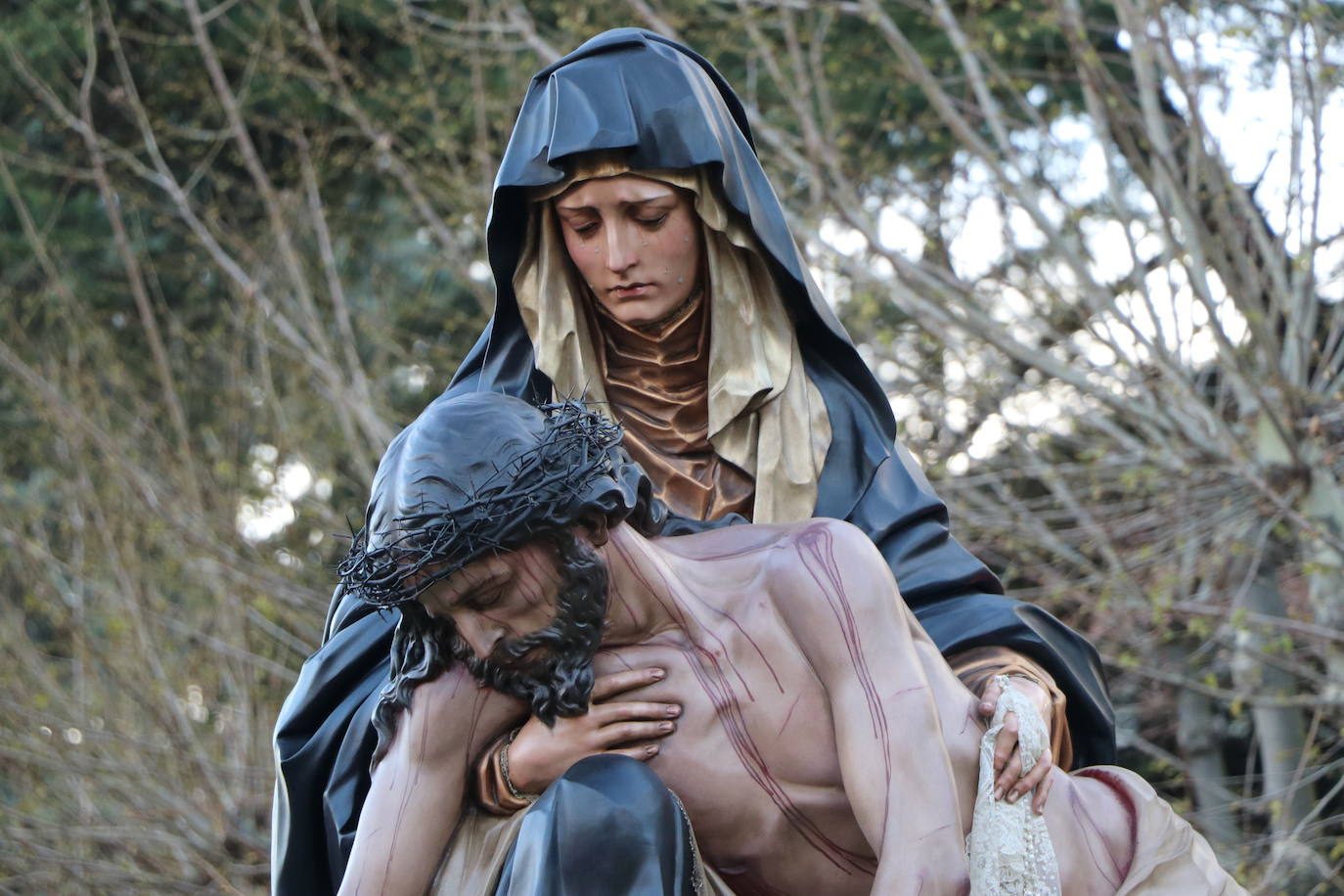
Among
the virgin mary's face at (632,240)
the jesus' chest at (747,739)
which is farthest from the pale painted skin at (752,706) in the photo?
the virgin mary's face at (632,240)

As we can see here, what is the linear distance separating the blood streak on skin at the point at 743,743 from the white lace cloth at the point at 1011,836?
19 cm

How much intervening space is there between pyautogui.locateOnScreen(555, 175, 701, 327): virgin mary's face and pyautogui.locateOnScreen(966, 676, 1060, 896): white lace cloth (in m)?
1.10

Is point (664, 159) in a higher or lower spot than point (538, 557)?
higher

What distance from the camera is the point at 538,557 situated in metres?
3.03

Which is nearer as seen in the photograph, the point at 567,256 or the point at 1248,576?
the point at 567,256

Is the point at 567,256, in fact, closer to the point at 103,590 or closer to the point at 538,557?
the point at 538,557

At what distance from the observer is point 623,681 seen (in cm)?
321

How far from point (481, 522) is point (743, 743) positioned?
56 cm

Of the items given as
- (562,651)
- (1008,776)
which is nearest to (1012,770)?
(1008,776)

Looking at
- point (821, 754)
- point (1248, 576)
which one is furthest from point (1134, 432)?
point (821, 754)

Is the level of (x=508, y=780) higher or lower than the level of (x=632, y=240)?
lower

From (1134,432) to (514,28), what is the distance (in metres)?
3.23

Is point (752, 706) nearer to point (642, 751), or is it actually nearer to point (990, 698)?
point (642, 751)

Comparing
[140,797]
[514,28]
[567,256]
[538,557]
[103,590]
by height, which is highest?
[514,28]
